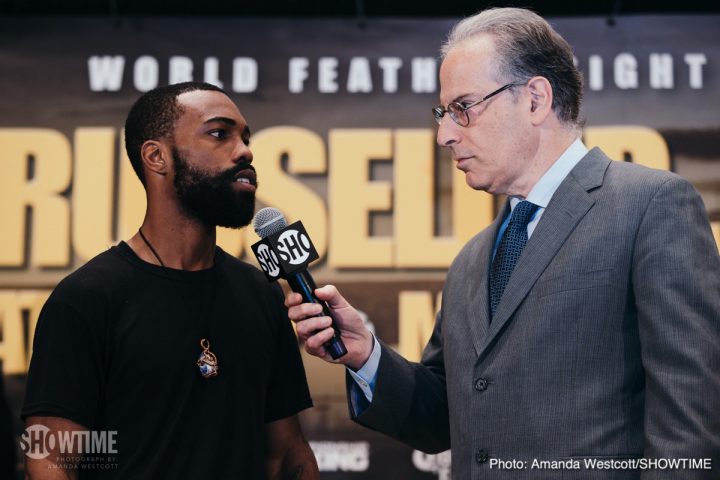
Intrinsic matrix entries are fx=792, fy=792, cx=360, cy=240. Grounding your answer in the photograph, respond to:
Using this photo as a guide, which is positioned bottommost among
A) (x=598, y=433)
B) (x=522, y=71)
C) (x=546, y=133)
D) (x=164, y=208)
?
(x=598, y=433)

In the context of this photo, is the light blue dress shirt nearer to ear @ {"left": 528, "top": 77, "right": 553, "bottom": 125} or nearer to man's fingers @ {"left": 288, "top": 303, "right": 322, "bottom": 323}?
ear @ {"left": 528, "top": 77, "right": 553, "bottom": 125}

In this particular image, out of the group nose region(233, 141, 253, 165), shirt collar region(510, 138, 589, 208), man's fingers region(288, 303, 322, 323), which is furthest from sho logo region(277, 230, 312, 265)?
shirt collar region(510, 138, 589, 208)

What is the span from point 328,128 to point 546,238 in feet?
8.22

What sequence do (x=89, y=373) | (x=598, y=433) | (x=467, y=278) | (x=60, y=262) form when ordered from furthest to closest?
(x=60, y=262) → (x=467, y=278) → (x=89, y=373) → (x=598, y=433)

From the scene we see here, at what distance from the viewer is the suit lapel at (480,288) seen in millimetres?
1793

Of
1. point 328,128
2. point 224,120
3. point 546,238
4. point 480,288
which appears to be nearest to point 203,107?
point 224,120

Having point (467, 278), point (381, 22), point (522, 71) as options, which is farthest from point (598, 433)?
point (381, 22)

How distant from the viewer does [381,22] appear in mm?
4172

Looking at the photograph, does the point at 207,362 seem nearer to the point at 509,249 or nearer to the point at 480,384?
the point at 480,384

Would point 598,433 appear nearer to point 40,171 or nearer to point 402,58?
point 402,58

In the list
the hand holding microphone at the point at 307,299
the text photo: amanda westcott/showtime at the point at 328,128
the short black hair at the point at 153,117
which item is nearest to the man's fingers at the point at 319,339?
the hand holding microphone at the point at 307,299

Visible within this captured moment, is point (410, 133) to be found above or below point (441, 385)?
above

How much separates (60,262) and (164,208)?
211cm

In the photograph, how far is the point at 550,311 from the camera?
1668mm
